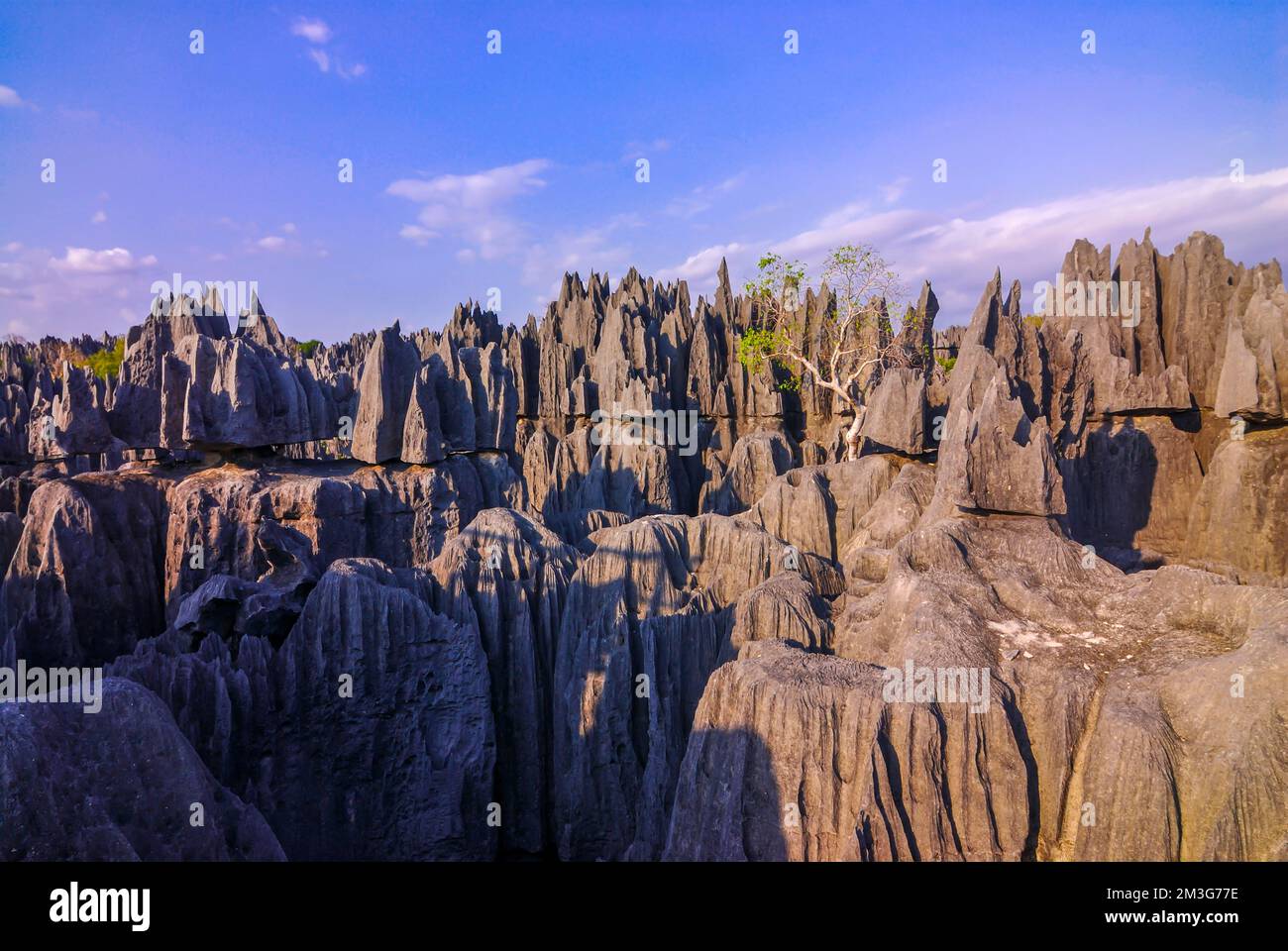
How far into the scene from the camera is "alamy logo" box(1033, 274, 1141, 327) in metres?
22.4

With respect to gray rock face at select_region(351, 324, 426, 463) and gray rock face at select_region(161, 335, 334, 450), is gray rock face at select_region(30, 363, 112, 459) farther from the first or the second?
gray rock face at select_region(351, 324, 426, 463)

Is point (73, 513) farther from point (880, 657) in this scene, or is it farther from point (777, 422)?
point (777, 422)

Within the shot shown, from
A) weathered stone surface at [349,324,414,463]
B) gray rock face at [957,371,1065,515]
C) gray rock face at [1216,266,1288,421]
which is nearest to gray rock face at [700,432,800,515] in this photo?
weathered stone surface at [349,324,414,463]

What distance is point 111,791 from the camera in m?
5.75

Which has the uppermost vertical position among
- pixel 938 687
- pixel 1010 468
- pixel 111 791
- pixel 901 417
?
pixel 901 417

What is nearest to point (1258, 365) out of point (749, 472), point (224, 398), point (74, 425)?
point (749, 472)

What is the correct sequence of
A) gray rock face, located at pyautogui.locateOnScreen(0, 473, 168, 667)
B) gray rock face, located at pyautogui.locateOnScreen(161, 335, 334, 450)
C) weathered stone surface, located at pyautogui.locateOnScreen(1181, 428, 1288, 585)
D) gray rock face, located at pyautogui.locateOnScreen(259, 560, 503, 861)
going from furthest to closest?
1. gray rock face, located at pyautogui.locateOnScreen(161, 335, 334, 450)
2. weathered stone surface, located at pyautogui.locateOnScreen(1181, 428, 1288, 585)
3. gray rock face, located at pyautogui.locateOnScreen(0, 473, 168, 667)
4. gray rock face, located at pyautogui.locateOnScreen(259, 560, 503, 861)

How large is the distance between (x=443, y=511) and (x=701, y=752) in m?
13.2

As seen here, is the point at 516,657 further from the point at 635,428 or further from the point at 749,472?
the point at 635,428

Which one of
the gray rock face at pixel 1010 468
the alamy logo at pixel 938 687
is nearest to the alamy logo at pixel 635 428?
the gray rock face at pixel 1010 468

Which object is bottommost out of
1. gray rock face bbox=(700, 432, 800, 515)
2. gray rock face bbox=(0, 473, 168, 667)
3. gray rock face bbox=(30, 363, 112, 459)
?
gray rock face bbox=(0, 473, 168, 667)
